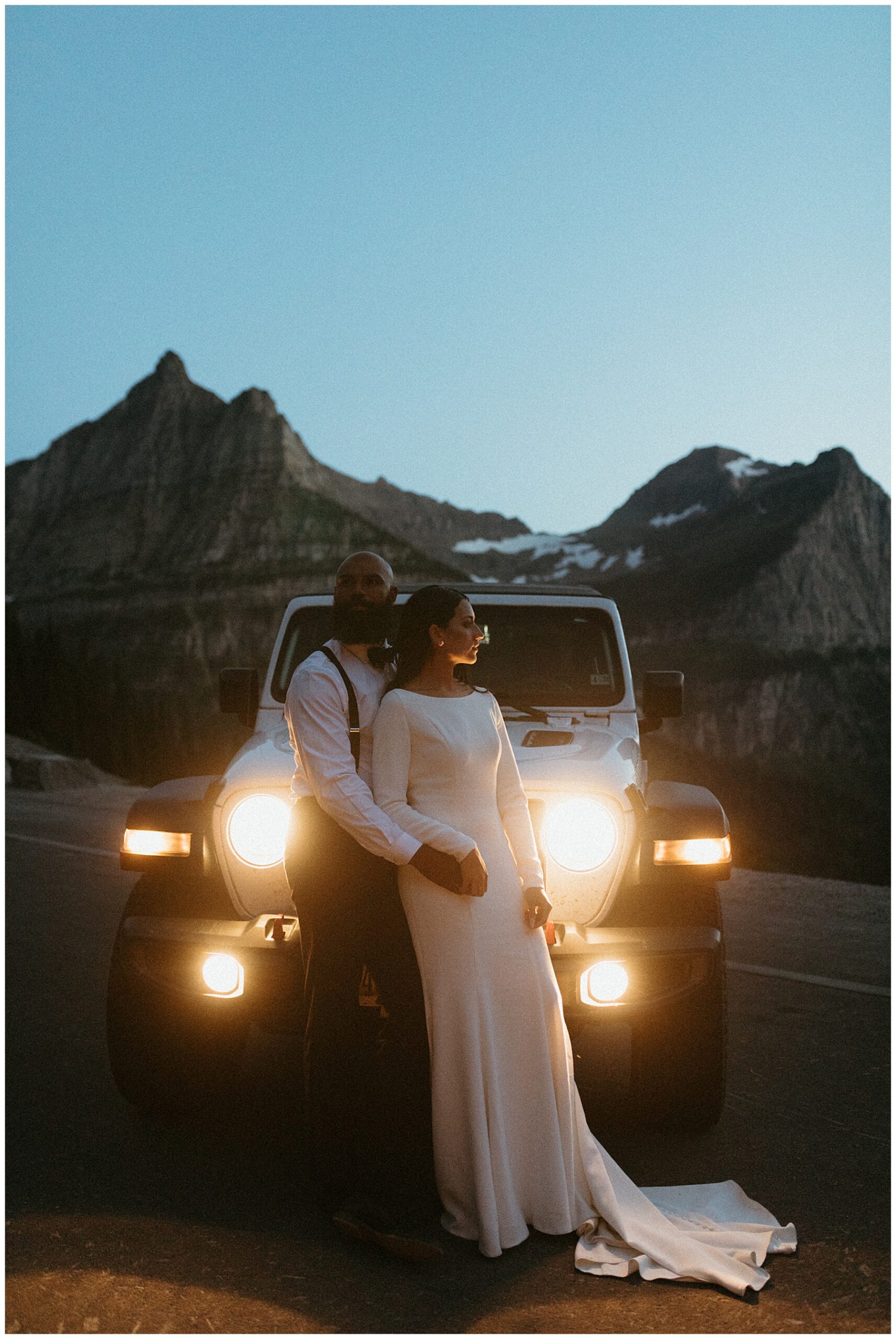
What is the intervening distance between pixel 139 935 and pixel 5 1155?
3.06ft

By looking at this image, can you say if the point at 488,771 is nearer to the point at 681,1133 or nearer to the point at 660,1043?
the point at 660,1043

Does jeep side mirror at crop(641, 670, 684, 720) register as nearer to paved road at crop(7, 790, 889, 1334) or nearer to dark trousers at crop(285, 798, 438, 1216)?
paved road at crop(7, 790, 889, 1334)

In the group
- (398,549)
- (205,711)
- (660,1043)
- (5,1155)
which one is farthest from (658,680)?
(398,549)

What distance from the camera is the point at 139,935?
13.5 feet

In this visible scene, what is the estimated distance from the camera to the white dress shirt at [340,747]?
3369mm

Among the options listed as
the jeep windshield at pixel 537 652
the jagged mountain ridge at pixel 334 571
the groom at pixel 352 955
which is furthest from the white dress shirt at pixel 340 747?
the jagged mountain ridge at pixel 334 571

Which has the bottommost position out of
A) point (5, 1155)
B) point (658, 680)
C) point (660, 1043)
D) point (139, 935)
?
point (5, 1155)

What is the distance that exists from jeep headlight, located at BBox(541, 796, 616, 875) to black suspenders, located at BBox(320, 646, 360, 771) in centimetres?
80

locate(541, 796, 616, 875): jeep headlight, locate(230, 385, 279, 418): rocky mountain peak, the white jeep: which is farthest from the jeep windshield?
locate(230, 385, 279, 418): rocky mountain peak

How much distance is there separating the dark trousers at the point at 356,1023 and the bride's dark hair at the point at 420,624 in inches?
19.5

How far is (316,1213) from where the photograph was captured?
12.1 ft

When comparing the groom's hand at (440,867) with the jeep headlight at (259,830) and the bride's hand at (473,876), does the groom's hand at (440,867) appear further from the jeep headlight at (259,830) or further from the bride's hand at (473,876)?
the jeep headlight at (259,830)

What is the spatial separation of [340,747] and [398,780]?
20 centimetres

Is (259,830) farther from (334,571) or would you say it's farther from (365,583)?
(334,571)
